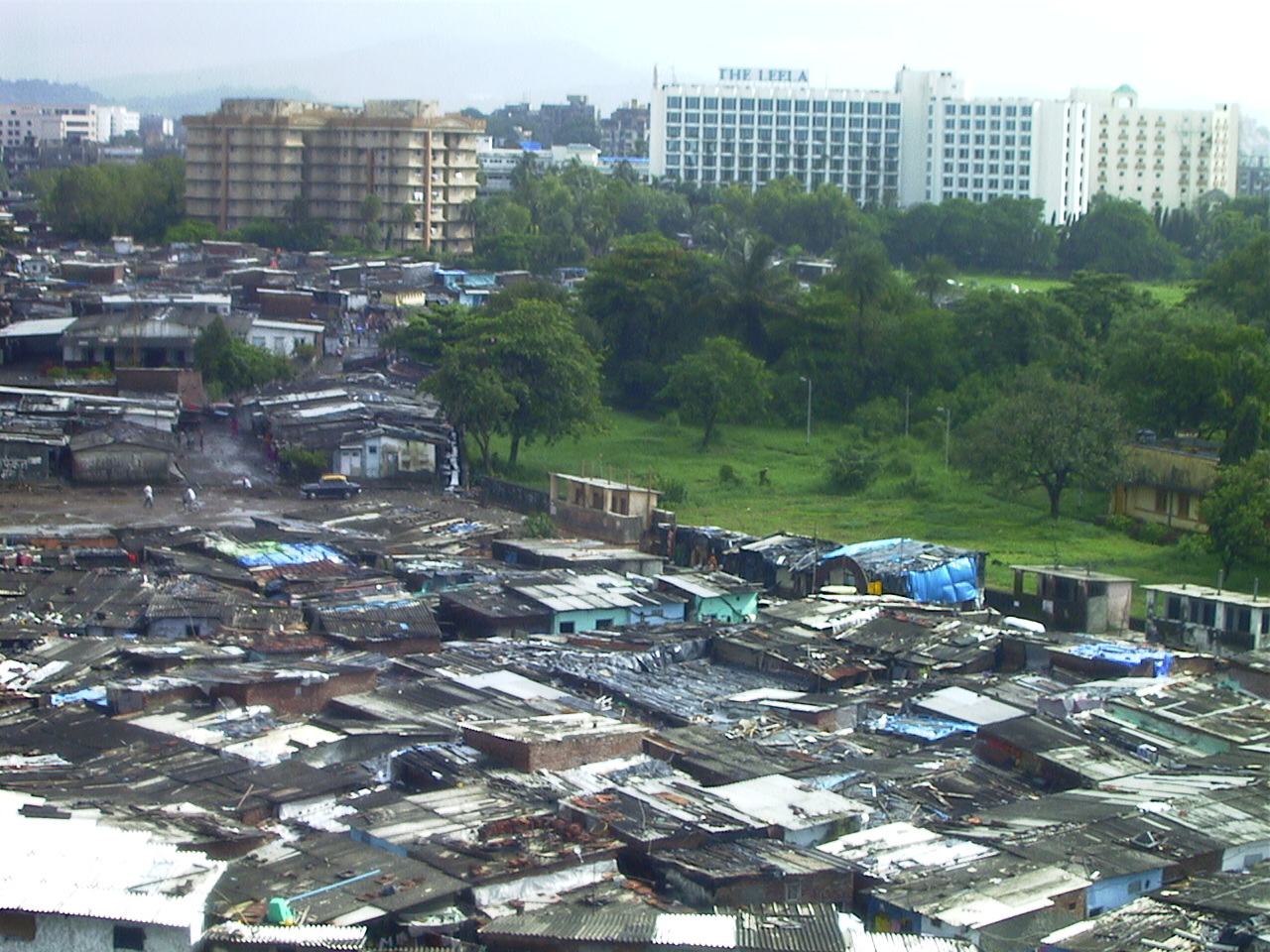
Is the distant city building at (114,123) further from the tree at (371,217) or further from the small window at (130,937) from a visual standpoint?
the small window at (130,937)

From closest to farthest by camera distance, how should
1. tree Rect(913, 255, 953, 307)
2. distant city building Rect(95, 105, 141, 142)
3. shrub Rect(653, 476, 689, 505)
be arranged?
1. shrub Rect(653, 476, 689, 505)
2. tree Rect(913, 255, 953, 307)
3. distant city building Rect(95, 105, 141, 142)

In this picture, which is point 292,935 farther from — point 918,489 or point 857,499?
point 918,489

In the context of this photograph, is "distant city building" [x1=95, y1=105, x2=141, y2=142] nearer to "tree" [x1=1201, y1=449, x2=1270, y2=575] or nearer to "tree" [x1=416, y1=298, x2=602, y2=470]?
"tree" [x1=416, y1=298, x2=602, y2=470]

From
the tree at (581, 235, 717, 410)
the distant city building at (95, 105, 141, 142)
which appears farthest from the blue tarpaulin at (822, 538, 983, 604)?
the distant city building at (95, 105, 141, 142)

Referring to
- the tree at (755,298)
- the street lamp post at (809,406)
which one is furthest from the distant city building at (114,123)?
the street lamp post at (809,406)

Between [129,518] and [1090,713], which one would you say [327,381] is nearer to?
[129,518]

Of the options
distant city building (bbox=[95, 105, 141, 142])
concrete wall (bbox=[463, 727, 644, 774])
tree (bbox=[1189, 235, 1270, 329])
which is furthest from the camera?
distant city building (bbox=[95, 105, 141, 142])

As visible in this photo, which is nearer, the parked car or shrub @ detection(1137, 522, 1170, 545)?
shrub @ detection(1137, 522, 1170, 545)

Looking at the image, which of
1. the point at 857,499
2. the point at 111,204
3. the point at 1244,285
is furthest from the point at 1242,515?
the point at 111,204
